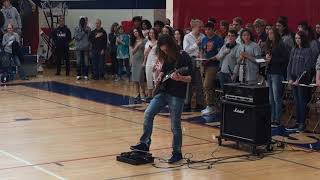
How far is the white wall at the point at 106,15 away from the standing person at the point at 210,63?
8.70 meters

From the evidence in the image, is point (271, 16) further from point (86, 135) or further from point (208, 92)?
point (86, 135)

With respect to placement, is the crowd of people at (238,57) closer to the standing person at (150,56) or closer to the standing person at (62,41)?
the standing person at (150,56)

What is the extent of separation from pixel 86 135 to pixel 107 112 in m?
2.63

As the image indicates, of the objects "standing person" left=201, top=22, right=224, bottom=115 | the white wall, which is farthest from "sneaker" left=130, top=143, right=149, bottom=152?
the white wall

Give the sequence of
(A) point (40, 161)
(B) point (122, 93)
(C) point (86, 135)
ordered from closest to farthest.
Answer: (A) point (40, 161), (C) point (86, 135), (B) point (122, 93)

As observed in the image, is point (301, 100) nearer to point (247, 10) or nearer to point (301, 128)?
point (301, 128)

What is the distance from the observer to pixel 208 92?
1276 cm

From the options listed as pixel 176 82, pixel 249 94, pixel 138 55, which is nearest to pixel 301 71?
pixel 249 94

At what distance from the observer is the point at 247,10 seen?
1549 cm

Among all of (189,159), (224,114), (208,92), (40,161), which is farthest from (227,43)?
(40,161)

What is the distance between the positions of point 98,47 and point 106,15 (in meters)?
3.84

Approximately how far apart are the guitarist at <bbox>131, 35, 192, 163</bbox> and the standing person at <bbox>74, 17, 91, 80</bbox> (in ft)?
36.8

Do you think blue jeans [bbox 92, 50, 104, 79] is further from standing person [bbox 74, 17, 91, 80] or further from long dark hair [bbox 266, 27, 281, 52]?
long dark hair [bbox 266, 27, 281, 52]

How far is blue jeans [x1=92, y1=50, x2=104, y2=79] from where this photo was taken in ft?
Answer: 62.8
